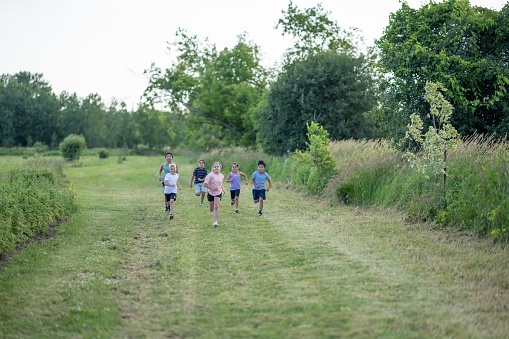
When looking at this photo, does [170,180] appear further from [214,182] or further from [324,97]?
[324,97]

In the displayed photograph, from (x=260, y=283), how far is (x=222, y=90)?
29.4 metres

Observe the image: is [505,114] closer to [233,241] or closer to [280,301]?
[233,241]

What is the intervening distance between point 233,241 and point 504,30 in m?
10.3

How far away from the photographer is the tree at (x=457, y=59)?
40.0ft

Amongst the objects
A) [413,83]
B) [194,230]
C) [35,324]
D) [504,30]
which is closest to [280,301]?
[35,324]

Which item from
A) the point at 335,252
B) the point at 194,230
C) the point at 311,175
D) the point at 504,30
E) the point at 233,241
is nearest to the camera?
the point at 335,252

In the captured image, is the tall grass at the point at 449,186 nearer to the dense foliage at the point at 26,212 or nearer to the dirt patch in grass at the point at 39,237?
the dirt patch in grass at the point at 39,237

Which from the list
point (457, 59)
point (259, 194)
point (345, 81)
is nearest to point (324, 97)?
point (345, 81)

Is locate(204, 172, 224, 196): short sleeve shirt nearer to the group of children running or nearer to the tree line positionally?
the group of children running

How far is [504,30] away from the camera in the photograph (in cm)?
1231

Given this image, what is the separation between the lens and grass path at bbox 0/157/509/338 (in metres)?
4.45

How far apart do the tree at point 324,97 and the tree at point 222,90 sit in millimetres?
9749

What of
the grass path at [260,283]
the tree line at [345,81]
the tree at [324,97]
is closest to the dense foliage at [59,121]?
the tree line at [345,81]

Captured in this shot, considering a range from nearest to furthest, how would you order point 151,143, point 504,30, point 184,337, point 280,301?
point 184,337 < point 280,301 < point 504,30 < point 151,143
